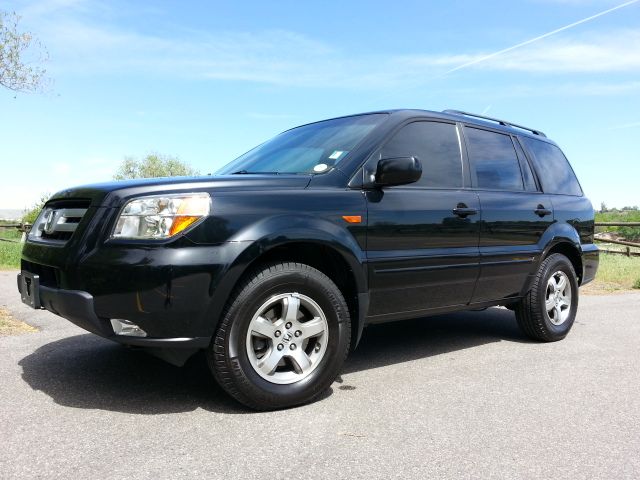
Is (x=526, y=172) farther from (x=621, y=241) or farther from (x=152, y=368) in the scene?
(x=621, y=241)

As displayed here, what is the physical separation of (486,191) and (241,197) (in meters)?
2.24

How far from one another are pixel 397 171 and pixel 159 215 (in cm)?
146

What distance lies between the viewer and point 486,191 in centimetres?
450

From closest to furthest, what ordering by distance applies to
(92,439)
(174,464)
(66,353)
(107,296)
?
(174,464), (92,439), (107,296), (66,353)

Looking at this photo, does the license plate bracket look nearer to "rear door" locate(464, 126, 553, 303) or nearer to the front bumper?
the front bumper

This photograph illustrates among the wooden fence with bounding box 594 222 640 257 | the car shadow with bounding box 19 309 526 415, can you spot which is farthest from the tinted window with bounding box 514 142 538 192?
the wooden fence with bounding box 594 222 640 257

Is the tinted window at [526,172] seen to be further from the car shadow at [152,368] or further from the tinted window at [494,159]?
the car shadow at [152,368]

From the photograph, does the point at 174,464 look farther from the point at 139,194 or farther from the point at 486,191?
the point at 486,191

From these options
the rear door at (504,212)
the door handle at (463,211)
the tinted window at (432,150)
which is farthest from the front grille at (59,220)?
the rear door at (504,212)

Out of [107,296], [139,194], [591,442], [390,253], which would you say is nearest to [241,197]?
[139,194]

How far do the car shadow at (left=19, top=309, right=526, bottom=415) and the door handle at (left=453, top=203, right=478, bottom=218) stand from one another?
46.3 inches

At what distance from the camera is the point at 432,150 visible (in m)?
4.23

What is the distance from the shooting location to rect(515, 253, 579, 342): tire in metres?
4.99


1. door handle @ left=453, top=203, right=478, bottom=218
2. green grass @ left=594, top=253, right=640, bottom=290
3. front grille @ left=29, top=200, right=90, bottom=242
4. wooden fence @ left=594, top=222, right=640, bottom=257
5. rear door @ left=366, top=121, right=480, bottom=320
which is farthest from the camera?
wooden fence @ left=594, top=222, right=640, bottom=257
